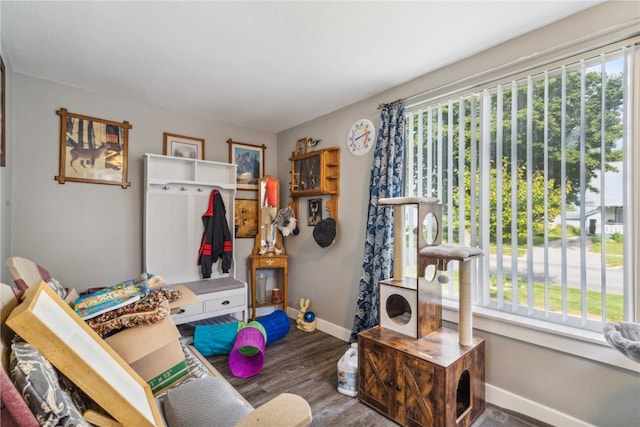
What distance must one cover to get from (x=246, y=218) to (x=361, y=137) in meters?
1.80

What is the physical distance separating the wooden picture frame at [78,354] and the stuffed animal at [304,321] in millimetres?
2309

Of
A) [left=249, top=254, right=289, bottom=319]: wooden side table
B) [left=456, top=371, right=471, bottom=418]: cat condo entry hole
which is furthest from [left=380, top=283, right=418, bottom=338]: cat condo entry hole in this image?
[left=249, top=254, right=289, bottom=319]: wooden side table

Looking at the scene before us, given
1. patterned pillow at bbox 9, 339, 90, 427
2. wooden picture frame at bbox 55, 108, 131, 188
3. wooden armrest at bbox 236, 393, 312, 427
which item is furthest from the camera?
wooden picture frame at bbox 55, 108, 131, 188

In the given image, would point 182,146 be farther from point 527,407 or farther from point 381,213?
point 527,407

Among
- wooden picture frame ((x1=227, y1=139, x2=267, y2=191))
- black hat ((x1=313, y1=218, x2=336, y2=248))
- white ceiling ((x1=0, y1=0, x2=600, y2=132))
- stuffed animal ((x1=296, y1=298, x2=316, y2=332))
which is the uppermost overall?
white ceiling ((x1=0, y1=0, x2=600, y2=132))

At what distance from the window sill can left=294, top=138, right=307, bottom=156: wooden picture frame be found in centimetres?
231

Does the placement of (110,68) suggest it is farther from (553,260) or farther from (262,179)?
(553,260)

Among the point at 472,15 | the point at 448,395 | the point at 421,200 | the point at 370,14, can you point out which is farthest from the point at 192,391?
the point at 472,15

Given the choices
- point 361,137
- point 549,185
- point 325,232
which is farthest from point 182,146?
point 549,185

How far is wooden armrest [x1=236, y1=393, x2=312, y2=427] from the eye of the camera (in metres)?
0.77

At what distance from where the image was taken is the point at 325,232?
9.91 ft

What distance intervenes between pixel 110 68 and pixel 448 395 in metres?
3.28

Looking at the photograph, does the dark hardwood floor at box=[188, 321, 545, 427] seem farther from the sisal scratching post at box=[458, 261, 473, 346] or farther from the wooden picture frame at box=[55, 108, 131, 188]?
the wooden picture frame at box=[55, 108, 131, 188]

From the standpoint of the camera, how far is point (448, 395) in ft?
5.02
